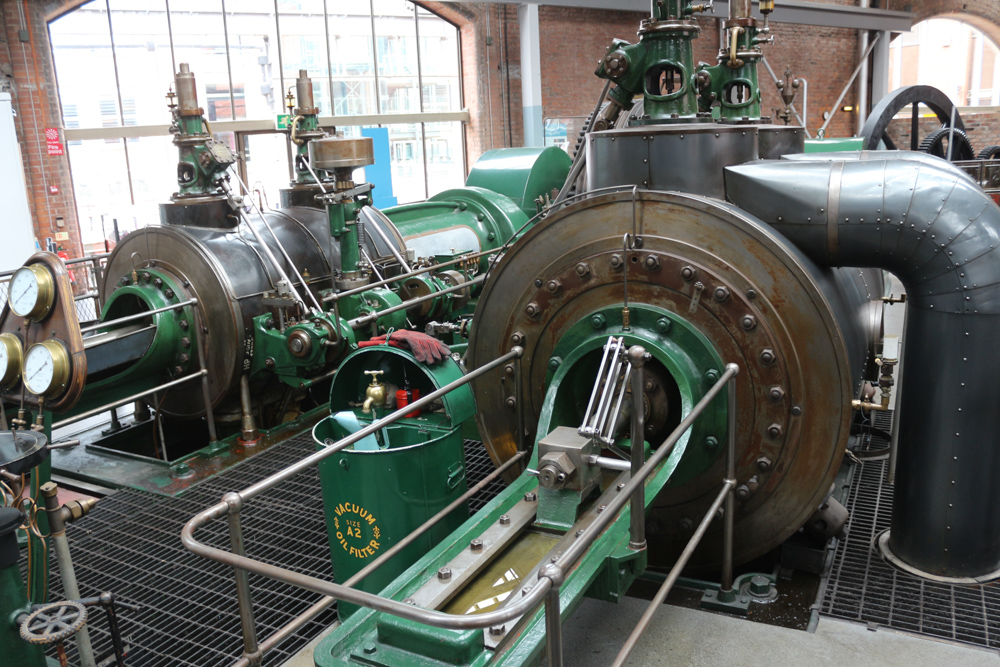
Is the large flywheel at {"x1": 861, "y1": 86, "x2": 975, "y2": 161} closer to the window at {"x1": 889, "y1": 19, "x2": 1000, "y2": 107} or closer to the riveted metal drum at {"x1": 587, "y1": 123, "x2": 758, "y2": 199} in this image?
the riveted metal drum at {"x1": 587, "y1": 123, "x2": 758, "y2": 199}

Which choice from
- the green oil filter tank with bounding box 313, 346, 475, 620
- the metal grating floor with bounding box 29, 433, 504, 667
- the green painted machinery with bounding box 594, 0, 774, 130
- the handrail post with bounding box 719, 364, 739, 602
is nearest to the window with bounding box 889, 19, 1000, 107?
the green painted machinery with bounding box 594, 0, 774, 130

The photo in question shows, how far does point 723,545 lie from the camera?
309 centimetres

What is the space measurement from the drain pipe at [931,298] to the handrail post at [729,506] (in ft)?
2.16

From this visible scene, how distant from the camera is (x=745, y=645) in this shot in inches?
108

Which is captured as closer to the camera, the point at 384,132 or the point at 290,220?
the point at 290,220

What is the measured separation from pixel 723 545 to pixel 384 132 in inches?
391

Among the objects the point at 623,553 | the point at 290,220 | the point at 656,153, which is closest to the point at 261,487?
the point at 623,553

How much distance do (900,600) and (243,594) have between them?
2.37 m

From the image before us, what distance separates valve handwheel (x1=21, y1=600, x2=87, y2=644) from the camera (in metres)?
2.21

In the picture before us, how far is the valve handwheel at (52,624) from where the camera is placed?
2209 millimetres

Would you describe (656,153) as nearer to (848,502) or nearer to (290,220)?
(848,502)

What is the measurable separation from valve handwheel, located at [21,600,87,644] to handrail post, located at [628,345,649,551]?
1.60m

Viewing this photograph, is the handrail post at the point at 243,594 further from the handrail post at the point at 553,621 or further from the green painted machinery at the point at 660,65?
the green painted machinery at the point at 660,65

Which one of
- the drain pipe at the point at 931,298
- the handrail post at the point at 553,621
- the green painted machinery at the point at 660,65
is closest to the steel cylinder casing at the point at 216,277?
the green painted machinery at the point at 660,65
